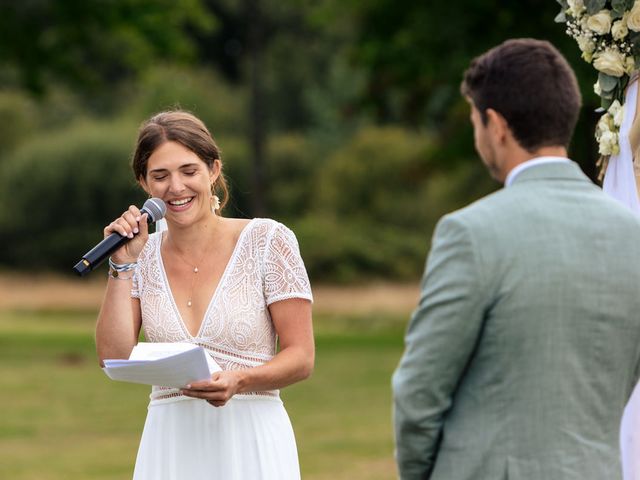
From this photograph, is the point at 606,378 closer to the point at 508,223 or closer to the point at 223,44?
the point at 508,223

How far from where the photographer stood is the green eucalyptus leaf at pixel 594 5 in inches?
211

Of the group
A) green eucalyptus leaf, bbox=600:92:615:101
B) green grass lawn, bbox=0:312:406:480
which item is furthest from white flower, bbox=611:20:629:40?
green grass lawn, bbox=0:312:406:480

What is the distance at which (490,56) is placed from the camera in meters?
3.44

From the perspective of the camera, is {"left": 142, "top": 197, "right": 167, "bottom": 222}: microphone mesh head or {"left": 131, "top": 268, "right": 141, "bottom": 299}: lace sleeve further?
{"left": 131, "top": 268, "right": 141, "bottom": 299}: lace sleeve

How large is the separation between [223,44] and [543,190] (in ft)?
174

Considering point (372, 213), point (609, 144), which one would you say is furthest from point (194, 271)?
point (372, 213)

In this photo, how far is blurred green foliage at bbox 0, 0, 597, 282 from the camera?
73.7 ft

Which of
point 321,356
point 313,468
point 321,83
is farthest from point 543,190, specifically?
point 321,83

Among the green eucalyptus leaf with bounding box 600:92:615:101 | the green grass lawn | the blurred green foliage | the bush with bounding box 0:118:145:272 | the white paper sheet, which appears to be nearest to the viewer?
the white paper sheet

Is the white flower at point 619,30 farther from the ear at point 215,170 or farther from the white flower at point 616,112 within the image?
the ear at point 215,170

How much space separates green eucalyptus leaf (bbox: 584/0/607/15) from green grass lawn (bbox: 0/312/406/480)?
7.18 metres

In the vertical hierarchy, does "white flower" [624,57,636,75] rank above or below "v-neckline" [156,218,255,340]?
above

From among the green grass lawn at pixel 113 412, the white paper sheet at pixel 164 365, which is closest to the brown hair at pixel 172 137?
the white paper sheet at pixel 164 365

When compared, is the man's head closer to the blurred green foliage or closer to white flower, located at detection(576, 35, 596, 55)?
white flower, located at detection(576, 35, 596, 55)
